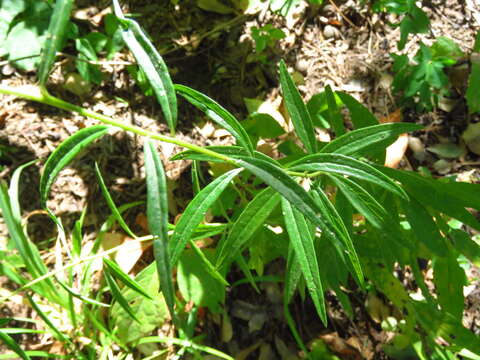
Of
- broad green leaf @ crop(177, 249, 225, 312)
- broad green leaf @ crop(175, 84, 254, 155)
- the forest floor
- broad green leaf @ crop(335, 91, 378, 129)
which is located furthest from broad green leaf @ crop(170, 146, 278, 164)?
the forest floor

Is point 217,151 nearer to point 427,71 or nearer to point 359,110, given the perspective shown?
point 359,110

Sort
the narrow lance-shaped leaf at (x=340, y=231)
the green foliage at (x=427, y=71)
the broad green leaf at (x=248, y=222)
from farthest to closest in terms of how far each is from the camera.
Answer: the green foliage at (x=427, y=71), the broad green leaf at (x=248, y=222), the narrow lance-shaped leaf at (x=340, y=231)

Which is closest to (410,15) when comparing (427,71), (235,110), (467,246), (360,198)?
(427,71)

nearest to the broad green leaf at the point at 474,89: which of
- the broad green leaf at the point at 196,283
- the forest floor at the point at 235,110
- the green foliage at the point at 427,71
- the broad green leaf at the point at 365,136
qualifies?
the green foliage at the point at 427,71

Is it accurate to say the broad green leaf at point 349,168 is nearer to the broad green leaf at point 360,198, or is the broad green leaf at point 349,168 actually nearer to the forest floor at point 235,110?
the broad green leaf at point 360,198

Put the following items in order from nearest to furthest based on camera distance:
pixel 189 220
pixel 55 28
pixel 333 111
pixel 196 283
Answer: pixel 55 28 → pixel 189 220 → pixel 333 111 → pixel 196 283

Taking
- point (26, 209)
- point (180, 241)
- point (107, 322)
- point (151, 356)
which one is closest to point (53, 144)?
point (26, 209)
